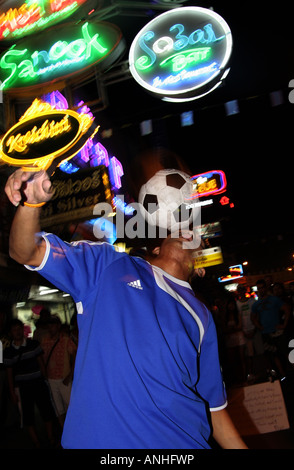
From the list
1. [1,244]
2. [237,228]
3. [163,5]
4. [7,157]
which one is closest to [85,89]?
[1,244]

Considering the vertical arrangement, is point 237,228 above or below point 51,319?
above

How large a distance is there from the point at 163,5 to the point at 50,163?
4.79 meters

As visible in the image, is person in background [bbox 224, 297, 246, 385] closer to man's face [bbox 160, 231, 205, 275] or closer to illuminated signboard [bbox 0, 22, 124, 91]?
illuminated signboard [bbox 0, 22, 124, 91]

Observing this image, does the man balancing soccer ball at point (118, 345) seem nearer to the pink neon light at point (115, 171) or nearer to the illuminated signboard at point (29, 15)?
the illuminated signboard at point (29, 15)

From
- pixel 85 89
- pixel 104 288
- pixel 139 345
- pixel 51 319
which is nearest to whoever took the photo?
pixel 139 345

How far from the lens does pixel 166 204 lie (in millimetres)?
2350

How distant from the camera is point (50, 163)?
2105mm

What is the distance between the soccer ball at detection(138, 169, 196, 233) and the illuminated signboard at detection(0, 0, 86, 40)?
472cm

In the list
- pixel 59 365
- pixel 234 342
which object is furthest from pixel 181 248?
pixel 234 342

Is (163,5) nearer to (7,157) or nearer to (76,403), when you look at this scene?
(7,157)

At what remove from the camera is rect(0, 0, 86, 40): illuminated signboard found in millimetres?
5793

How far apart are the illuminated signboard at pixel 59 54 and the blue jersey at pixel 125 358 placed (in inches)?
193

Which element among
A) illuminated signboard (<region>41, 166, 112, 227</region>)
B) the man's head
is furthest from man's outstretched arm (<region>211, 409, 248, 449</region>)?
illuminated signboard (<region>41, 166, 112, 227</region>)

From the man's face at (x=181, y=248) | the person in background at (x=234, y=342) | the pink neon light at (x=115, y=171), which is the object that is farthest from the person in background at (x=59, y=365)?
the pink neon light at (x=115, y=171)
